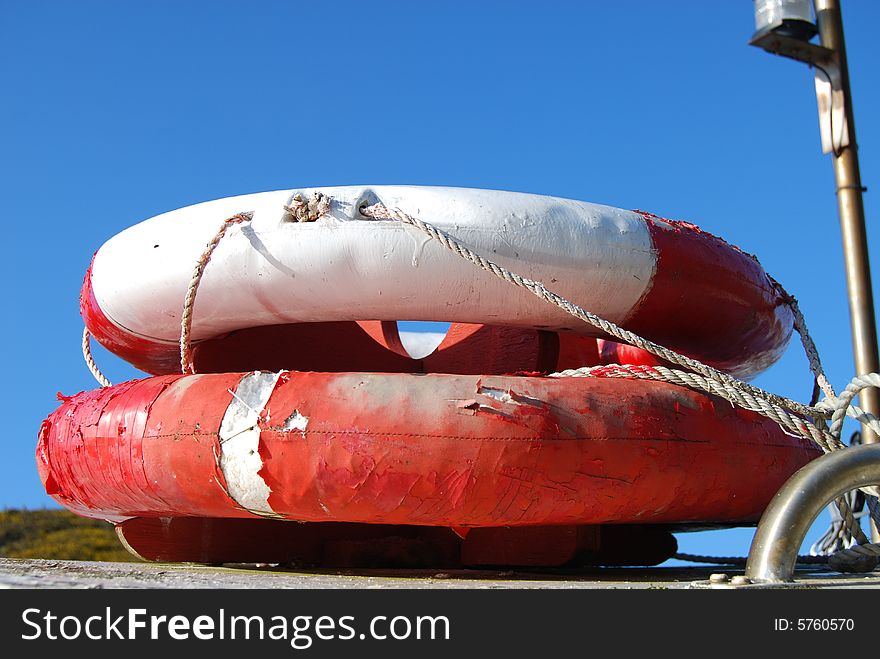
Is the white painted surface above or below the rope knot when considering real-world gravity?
below

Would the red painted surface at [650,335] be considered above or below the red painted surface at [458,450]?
above

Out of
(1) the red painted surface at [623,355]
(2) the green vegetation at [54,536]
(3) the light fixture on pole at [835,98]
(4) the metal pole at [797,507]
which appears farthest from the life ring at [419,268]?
(2) the green vegetation at [54,536]

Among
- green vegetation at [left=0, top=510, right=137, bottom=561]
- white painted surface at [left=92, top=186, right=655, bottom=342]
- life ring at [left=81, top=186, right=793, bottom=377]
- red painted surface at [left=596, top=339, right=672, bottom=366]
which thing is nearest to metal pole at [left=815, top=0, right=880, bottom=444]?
red painted surface at [left=596, top=339, right=672, bottom=366]

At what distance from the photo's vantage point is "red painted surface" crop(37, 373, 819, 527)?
184cm

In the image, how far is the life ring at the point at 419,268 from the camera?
6.92 feet

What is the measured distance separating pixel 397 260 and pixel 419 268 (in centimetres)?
5

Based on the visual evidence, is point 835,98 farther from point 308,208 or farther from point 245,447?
point 245,447

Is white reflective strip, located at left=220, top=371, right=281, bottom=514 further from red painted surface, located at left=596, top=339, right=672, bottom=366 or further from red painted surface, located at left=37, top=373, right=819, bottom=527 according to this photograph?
red painted surface, located at left=596, top=339, right=672, bottom=366

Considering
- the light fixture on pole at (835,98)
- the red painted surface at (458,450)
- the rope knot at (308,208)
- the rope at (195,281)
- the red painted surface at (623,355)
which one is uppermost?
the light fixture on pole at (835,98)

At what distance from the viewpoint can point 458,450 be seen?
6.02 ft

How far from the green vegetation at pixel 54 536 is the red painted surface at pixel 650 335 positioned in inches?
208

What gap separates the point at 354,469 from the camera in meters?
1.84
